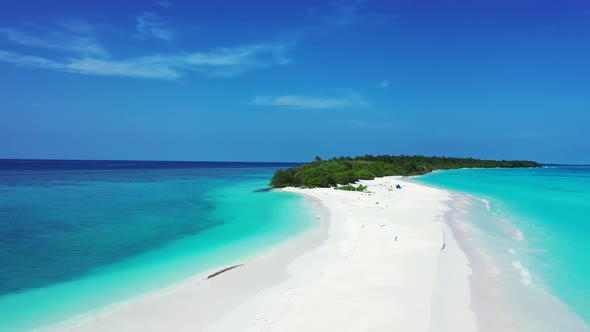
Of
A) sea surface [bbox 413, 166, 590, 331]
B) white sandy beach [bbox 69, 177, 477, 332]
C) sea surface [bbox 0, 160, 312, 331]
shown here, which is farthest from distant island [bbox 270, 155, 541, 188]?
white sandy beach [bbox 69, 177, 477, 332]

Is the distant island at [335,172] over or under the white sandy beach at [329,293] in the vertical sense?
over

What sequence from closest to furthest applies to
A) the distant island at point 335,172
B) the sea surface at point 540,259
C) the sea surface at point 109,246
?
the sea surface at point 540,259 < the sea surface at point 109,246 < the distant island at point 335,172

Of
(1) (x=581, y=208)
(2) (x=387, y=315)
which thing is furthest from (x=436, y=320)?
(1) (x=581, y=208)

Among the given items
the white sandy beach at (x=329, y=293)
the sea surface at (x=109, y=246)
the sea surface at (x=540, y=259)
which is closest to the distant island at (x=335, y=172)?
the sea surface at (x=109, y=246)

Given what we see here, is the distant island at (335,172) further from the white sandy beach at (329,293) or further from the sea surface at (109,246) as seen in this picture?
the white sandy beach at (329,293)

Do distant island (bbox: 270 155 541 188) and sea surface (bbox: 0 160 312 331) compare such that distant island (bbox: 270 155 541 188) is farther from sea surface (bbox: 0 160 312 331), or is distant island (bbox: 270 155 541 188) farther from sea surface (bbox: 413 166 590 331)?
sea surface (bbox: 413 166 590 331)

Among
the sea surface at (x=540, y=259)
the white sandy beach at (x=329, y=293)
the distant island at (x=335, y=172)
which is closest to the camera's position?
the white sandy beach at (x=329, y=293)

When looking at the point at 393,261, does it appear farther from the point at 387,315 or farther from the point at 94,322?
the point at 94,322

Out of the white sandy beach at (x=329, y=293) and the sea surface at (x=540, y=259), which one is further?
the sea surface at (x=540, y=259)
